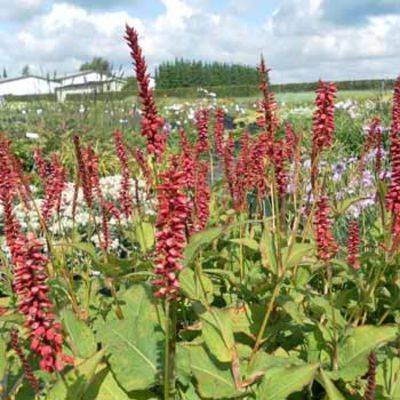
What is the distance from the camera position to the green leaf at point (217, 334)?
235 cm

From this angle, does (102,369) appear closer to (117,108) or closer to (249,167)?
(249,167)

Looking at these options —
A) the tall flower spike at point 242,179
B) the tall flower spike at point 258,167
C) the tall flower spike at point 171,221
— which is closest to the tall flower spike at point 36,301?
the tall flower spike at point 171,221

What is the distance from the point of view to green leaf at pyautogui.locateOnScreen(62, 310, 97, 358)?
2.51m

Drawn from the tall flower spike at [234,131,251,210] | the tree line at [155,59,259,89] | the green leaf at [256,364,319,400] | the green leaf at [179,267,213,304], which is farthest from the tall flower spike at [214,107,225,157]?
the tree line at [155,59,259,89]

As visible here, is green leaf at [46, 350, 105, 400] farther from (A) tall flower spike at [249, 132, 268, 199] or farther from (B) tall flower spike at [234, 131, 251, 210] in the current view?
(B) tall flower spike at [234, 131, 251, 210]

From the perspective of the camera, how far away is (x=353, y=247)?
9.52ft

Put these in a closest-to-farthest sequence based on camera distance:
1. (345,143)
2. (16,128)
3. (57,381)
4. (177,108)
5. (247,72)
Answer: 1. (57,381)
2. (345,143)
3. (16,128)
4. (177,108)
5. (247,72)

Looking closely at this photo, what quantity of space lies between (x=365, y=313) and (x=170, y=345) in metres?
0.97

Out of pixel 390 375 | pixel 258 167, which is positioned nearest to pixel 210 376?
pixel 390 375

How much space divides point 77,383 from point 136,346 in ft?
1.29

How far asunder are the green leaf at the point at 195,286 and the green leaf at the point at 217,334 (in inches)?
11.4

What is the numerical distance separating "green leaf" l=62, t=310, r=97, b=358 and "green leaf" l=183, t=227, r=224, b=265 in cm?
54

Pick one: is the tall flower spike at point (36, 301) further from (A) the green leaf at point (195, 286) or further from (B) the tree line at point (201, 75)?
(B) the tree line at point (201, 75)

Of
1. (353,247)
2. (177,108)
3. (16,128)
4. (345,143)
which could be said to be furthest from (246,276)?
(177,108)
